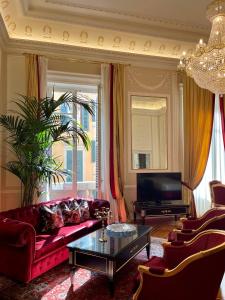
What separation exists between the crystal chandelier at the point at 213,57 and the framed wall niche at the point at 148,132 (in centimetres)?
Result: 203

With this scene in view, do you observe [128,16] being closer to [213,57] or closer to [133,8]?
[133,8]

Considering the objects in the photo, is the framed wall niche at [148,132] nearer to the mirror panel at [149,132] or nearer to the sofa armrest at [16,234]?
the mirror panel at [149,132]

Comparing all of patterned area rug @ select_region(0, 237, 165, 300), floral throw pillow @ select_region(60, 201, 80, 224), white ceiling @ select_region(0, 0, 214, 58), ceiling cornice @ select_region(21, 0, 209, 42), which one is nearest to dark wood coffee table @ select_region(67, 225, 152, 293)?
patterned area rug @ select_region(0, 237, 165, 300)

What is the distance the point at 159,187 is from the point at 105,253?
106 inches

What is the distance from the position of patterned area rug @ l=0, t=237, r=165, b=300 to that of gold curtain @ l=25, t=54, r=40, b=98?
3051 millimetres

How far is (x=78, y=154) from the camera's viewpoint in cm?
520

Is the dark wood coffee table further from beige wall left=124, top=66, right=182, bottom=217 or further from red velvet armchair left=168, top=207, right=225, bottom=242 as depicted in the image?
beige wall left=124, top=66, right=182, bottom=217

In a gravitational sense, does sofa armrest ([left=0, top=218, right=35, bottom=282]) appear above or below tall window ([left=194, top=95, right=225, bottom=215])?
below

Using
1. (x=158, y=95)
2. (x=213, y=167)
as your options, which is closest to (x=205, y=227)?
(x=213, y=167)

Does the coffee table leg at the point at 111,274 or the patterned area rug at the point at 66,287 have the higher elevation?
the coffee table leg at the point at 111,274

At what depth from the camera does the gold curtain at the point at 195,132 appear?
553 cm

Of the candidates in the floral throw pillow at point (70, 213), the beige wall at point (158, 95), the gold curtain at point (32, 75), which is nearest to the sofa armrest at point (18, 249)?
the floral throw pillow at point (70, 213)

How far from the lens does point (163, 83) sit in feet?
18.6

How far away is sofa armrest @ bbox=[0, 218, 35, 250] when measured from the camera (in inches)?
103
